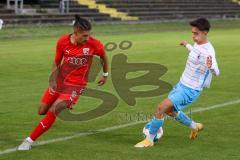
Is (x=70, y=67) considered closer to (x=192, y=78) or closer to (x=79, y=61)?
(x=79, y=61)

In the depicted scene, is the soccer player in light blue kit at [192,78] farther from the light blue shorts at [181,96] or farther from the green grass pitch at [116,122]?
the green grass pitch at [116,122]

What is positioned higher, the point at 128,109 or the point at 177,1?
the point at 128,109

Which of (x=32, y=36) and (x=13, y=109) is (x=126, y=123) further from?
(x=32, y=36)

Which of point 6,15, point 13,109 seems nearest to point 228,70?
point 13,109

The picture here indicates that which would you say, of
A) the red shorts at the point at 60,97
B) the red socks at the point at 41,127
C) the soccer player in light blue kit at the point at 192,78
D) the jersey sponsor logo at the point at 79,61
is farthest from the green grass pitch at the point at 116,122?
the jersey sponsor logo at the point at 79,61

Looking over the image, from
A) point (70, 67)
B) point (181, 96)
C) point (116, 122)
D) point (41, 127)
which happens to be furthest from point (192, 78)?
point (116, 122)

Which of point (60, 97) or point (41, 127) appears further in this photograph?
point (60, 97)

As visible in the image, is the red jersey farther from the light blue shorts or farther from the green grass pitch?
the light blue shorts

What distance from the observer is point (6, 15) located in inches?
1533

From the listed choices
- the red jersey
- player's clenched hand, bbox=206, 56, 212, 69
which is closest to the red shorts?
the red jersey

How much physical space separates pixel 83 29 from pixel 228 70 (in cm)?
1085

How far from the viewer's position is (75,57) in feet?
28.7

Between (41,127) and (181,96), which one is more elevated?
(181,96)

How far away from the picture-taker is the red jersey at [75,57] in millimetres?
8742
